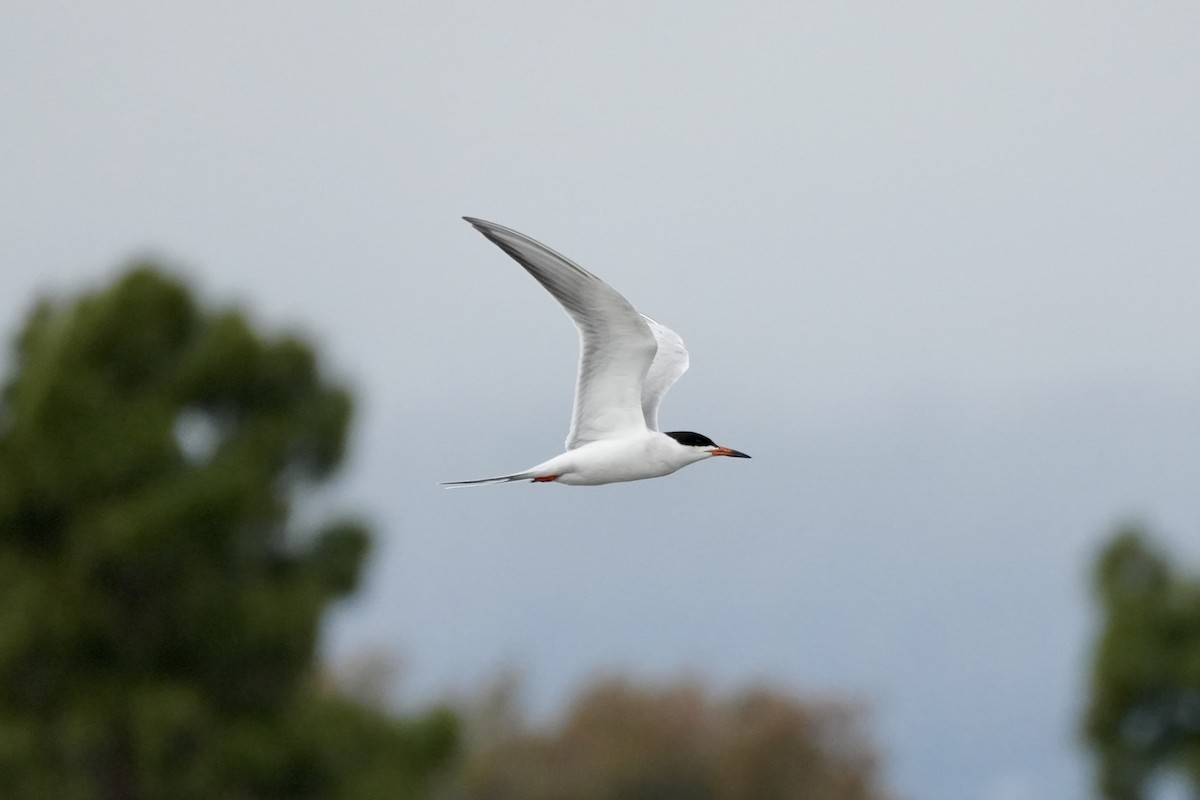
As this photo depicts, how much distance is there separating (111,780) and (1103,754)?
1068 cm

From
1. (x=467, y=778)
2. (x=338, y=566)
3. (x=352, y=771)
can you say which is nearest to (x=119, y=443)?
(x=338, y=566)

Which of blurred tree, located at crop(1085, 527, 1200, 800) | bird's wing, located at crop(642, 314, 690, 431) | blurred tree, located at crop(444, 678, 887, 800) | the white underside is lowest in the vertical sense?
blurred tree, located at crop(444, 678, 887, 800)

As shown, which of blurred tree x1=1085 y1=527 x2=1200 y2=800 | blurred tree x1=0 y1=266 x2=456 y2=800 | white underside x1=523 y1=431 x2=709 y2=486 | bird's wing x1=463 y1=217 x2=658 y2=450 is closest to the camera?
bird's wing x1=463 y1=217 x2=658 y2=450

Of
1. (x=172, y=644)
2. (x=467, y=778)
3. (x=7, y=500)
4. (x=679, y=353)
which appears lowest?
(x=467, y=778)

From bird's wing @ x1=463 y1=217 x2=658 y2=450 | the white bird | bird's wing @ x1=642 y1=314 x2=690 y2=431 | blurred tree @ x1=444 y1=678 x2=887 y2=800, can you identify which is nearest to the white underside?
the white bird

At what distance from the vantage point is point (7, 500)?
17156 millimetres

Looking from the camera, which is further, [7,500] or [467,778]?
[467,778]

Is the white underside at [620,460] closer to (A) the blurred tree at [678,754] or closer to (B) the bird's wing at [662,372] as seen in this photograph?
(B) the bird's wing at [662,372]

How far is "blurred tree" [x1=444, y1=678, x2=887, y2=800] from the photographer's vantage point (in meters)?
33.8

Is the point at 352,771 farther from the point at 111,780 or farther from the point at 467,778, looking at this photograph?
the point at 467,778

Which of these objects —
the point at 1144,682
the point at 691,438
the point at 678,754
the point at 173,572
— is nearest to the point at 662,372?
the point at 691,438

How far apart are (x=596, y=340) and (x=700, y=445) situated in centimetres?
90

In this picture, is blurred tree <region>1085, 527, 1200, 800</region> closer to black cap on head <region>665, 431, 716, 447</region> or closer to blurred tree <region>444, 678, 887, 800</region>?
black cap on head <region>665, 431, 716, 447</region>

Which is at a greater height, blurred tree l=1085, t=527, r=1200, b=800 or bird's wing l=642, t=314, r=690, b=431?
bird's wing l=642, t=314, r=690, b=431
